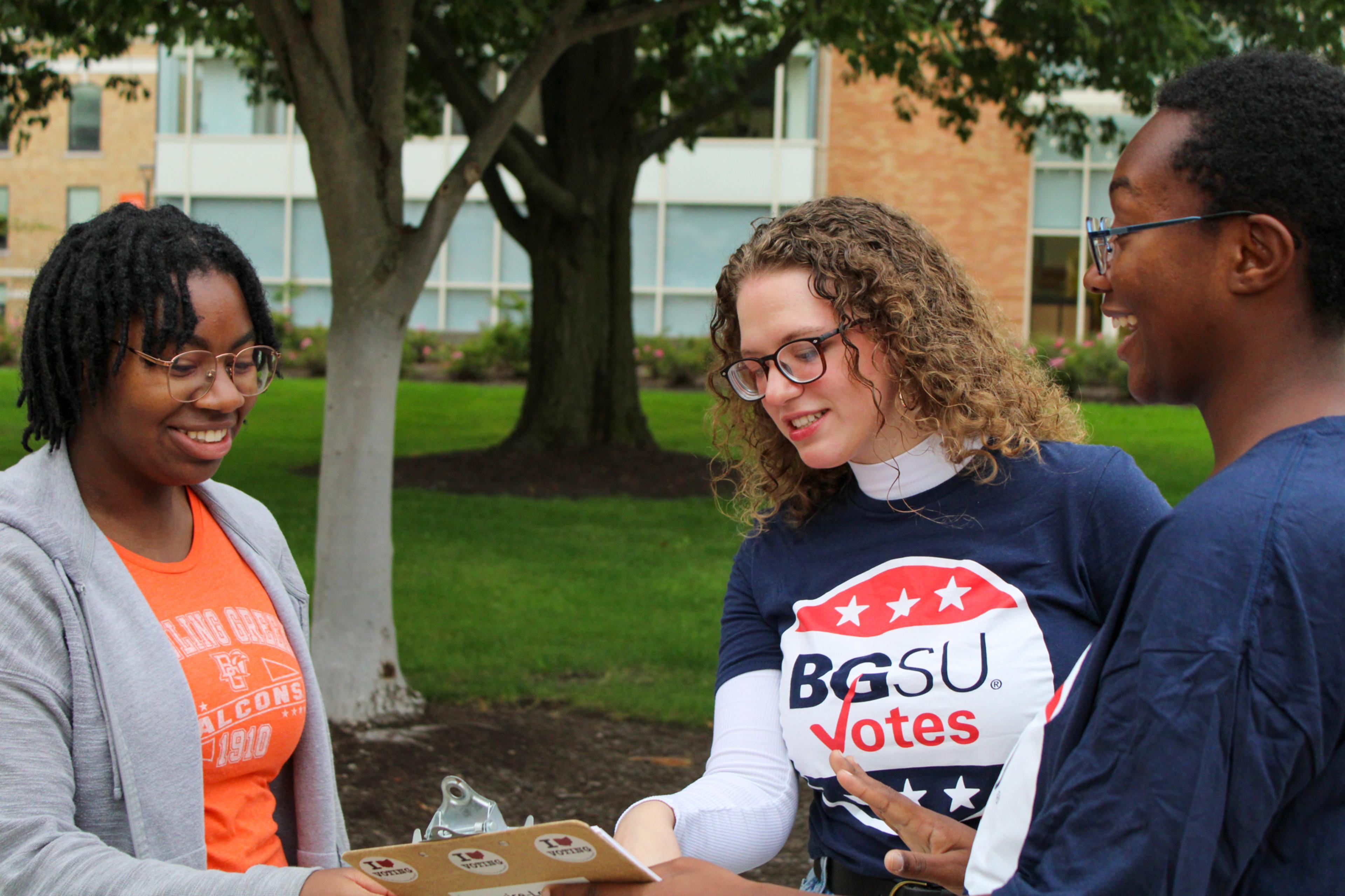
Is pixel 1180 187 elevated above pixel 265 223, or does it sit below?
below

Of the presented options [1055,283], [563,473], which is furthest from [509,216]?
[1055,283]

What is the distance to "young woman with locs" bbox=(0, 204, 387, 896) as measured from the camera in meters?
1.88

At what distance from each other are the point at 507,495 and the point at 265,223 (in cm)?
1945

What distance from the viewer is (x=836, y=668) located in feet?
6.76

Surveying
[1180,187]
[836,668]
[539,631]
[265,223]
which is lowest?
[539,631]

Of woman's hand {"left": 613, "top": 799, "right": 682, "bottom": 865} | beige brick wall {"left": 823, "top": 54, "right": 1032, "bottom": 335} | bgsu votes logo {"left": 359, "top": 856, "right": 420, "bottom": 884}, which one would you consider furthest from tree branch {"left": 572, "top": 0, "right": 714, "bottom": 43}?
beige brick wall {"left": 823, "top": 54, "right": 1032, "bottom": 335}

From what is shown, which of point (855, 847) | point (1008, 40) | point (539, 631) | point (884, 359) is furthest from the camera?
point (1008, 40)

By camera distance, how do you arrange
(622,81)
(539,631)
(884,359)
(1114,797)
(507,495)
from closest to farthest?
1. (1114,797)
2. (884,359)
3. (539,631)
4. (507,495)
5. (622,81)

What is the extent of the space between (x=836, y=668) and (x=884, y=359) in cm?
55

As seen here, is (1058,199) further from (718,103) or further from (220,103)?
(220,103)

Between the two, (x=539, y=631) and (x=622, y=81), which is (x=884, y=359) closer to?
(x=539, y=631)

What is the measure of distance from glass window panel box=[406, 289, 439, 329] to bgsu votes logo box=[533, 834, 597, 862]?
26.3m

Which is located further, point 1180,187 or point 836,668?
point 836,668

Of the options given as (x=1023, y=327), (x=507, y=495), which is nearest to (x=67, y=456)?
(x=507, y=495)
